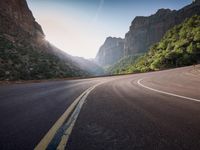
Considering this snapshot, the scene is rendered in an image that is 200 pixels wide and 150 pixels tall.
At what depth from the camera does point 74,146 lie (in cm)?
224

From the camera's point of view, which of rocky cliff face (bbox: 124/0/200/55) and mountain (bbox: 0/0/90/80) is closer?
mountain (bbox: 0/0/90/80)

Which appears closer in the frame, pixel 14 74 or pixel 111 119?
pixel 111 119

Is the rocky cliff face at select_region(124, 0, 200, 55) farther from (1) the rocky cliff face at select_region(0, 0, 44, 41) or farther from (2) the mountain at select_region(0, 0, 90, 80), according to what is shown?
(2) the mountain at select_region(0, 0, 90, 80)

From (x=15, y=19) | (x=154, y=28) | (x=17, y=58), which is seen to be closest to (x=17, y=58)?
(x=17, y=58)

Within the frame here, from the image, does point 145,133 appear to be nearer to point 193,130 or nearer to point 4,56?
point 193,130

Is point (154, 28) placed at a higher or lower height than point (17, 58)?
higher

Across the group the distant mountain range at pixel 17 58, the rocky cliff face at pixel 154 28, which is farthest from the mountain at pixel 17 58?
the rocky cliff face at pixel 154 28

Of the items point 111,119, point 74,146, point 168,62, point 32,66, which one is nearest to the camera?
point 74,146

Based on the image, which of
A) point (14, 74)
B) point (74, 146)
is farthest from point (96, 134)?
point (14, 74)

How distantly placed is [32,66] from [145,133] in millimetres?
32414

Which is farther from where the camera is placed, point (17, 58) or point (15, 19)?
point (15, 19)

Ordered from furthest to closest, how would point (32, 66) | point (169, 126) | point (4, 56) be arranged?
point (32, 66) < point (4, 56) < point (169, 126)

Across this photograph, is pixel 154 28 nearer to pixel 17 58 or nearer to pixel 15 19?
pixel 15 19

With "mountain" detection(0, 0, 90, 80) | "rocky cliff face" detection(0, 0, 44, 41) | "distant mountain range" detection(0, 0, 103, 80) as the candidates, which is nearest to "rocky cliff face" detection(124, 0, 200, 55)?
"rocky cliff face" detection(0, 0, 44, 41)
